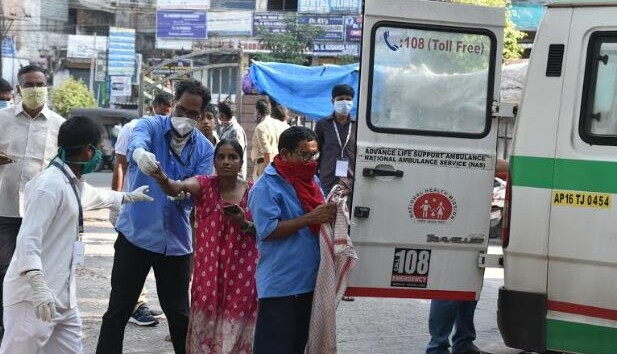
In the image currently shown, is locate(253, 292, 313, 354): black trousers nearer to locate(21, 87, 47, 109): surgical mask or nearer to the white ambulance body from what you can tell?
the white ambulance body

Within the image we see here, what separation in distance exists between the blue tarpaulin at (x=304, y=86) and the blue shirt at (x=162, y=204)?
7.52 metres

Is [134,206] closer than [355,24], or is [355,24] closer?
[134,206]

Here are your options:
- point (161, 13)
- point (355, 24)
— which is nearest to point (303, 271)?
point (355, 24)

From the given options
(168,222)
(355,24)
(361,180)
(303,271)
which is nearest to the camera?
(303,271)

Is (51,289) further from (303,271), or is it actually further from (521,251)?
(521,251)

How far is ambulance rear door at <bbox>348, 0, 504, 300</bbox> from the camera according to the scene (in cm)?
473

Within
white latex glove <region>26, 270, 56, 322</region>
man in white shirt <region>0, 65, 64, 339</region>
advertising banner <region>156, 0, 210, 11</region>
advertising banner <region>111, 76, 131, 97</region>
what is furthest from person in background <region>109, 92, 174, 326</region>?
advertising banner <region>111, 76, 131, 97</region>

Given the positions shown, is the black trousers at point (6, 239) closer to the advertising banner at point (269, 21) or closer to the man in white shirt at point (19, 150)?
the man in white shirt at point (19, 150)

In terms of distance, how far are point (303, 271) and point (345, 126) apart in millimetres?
4147

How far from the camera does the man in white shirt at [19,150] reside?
234 inches

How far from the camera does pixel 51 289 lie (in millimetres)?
4016

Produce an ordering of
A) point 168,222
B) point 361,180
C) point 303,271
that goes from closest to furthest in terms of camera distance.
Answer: point 303,271
point 361,180
point 168,222

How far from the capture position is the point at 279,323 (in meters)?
4.32

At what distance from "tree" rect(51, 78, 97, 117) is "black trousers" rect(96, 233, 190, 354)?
1386 inches
